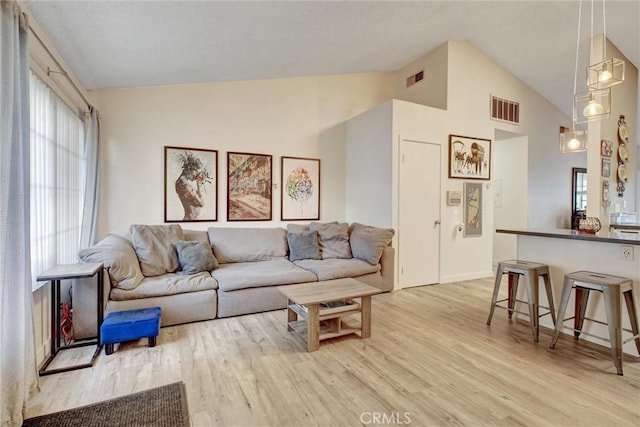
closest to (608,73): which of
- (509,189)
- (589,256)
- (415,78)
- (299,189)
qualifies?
(589,256)

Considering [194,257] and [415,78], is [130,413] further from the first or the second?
[415,78]

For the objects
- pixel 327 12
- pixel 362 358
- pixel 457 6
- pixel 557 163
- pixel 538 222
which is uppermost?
pixel 457 6

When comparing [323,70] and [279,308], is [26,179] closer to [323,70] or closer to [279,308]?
[279,308]

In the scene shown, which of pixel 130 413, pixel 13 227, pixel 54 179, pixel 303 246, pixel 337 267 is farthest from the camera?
pixel 303 246

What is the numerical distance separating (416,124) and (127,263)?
3.87 m

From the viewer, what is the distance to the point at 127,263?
9.73 ft

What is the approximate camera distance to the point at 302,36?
335 centimetres

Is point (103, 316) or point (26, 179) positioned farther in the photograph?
point (103, 316)

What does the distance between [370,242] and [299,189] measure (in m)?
1.43

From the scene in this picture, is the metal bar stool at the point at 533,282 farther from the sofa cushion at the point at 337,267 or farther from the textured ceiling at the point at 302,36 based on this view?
the textured ceiling at the point at 302,36

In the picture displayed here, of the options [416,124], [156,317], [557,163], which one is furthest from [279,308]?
[557,163]

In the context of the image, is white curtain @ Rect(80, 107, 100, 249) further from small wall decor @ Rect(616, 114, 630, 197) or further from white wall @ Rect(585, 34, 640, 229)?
small wall decor @ Rect(616, 114, 630, 197)

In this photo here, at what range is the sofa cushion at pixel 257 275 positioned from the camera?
3295mm

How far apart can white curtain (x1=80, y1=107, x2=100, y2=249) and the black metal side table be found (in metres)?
0.82
